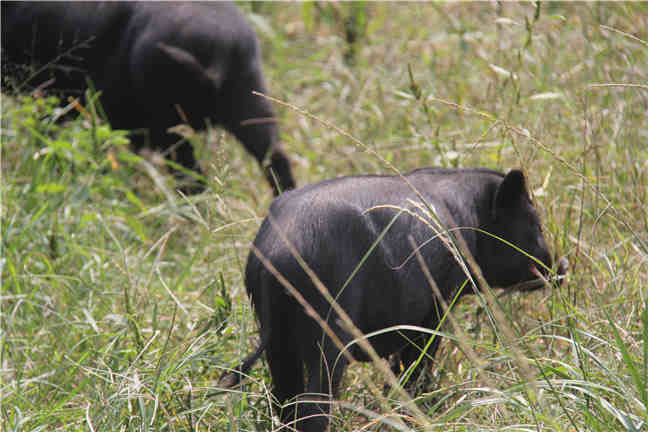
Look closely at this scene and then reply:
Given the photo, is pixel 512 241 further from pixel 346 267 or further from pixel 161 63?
pixel 161 63

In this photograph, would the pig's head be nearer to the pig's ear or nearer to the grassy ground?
the pig's ear

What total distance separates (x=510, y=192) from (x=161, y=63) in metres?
2.31

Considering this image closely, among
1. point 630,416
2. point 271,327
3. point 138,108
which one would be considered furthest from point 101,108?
point 630,416

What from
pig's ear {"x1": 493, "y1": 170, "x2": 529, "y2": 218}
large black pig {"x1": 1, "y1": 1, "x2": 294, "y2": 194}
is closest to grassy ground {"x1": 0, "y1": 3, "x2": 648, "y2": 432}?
pig's ear {"x1": 493, "y1": 170, "x2": 529, "y2": 218}

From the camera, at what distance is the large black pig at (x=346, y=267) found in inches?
88.9

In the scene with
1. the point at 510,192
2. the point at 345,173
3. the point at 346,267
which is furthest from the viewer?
the point at 345,173

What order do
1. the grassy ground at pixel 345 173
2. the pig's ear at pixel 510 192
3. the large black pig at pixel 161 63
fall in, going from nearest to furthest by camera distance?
the grassy ground at pixel 345 173
the pig's ear at pixel 510 192
the large black pig at pixel 161 63

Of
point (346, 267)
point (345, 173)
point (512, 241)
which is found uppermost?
point (346, 267)

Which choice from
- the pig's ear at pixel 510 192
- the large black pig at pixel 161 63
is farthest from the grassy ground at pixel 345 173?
the large black pig at pixel 161 63

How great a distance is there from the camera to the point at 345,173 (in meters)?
4.20

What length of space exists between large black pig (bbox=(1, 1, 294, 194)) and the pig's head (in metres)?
1.67

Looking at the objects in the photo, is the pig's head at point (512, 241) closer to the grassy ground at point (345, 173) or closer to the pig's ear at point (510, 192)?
the pig's ear at point (510, 192)

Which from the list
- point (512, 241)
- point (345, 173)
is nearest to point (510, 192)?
point (512, 241)

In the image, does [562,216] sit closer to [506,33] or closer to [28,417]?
[506,33]
